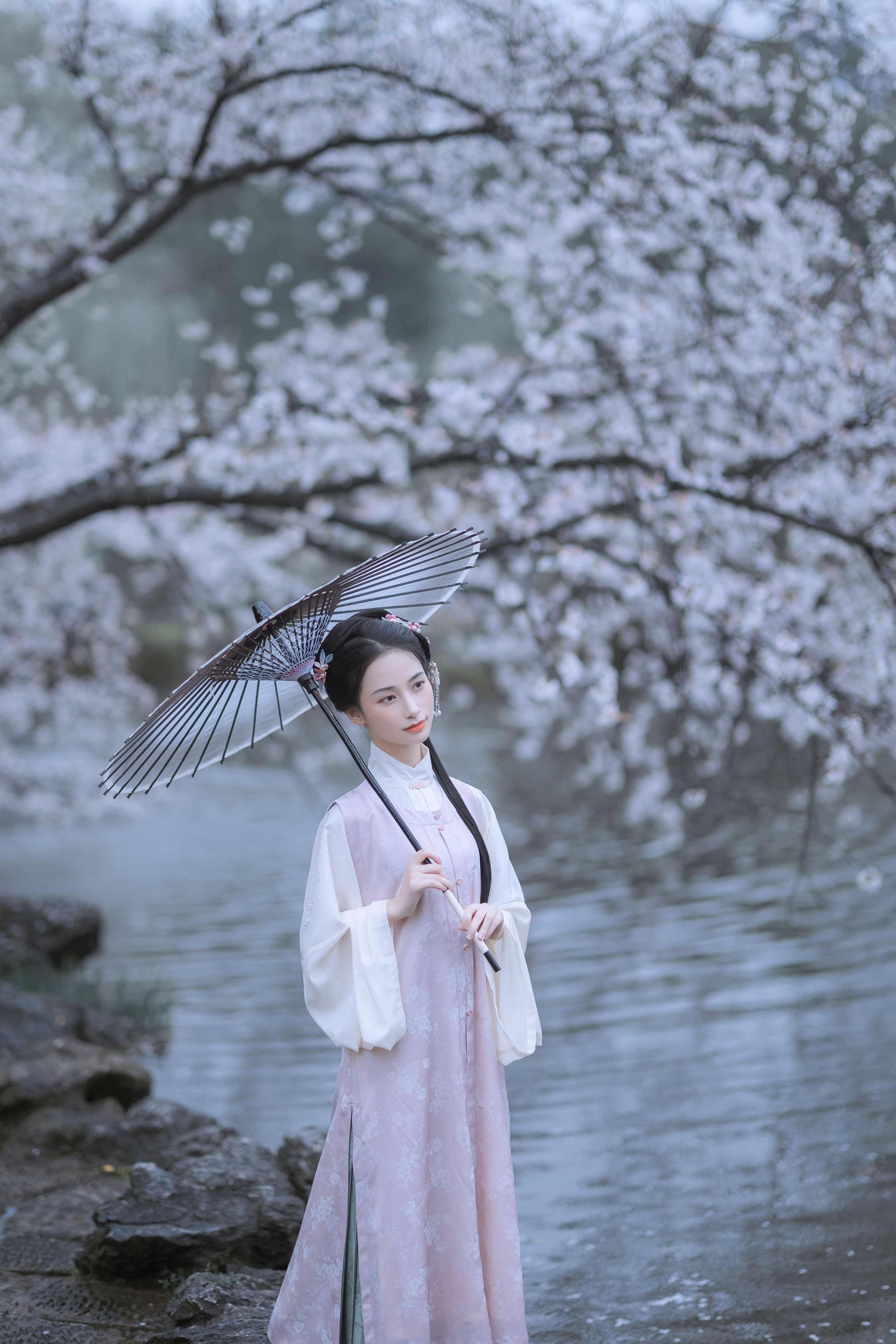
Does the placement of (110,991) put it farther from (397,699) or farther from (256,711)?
(397,699)

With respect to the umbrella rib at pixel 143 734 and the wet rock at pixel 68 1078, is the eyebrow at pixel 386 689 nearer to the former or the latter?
the umbrella rib at pixel 143 734

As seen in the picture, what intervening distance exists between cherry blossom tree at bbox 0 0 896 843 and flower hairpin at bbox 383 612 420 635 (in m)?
1.97

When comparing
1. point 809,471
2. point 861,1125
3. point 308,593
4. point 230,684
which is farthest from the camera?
point 809,471

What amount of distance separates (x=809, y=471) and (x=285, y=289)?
1273 cm

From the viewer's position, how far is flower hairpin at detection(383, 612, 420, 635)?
8.34 ft

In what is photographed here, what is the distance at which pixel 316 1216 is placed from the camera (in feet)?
7.90

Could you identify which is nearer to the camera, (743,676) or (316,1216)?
(316,1216)

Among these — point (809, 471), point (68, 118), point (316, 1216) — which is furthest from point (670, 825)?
point (68, 118)

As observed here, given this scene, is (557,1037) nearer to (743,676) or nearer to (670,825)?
(743,676)

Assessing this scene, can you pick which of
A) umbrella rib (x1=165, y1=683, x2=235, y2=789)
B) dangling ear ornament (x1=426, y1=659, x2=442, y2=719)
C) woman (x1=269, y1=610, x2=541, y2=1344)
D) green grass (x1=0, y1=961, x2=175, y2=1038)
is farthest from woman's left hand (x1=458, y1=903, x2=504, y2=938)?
green grass (x1=0, y1=961, x2=175, y2=1038)

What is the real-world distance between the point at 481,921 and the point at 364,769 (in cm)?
38

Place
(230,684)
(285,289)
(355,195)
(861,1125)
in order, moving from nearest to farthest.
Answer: (230,684)
(861,1125)
(355,195)
(285,289)

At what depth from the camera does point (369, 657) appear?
2479 mm

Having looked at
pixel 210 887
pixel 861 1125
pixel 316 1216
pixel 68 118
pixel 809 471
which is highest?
pixel 68 118
